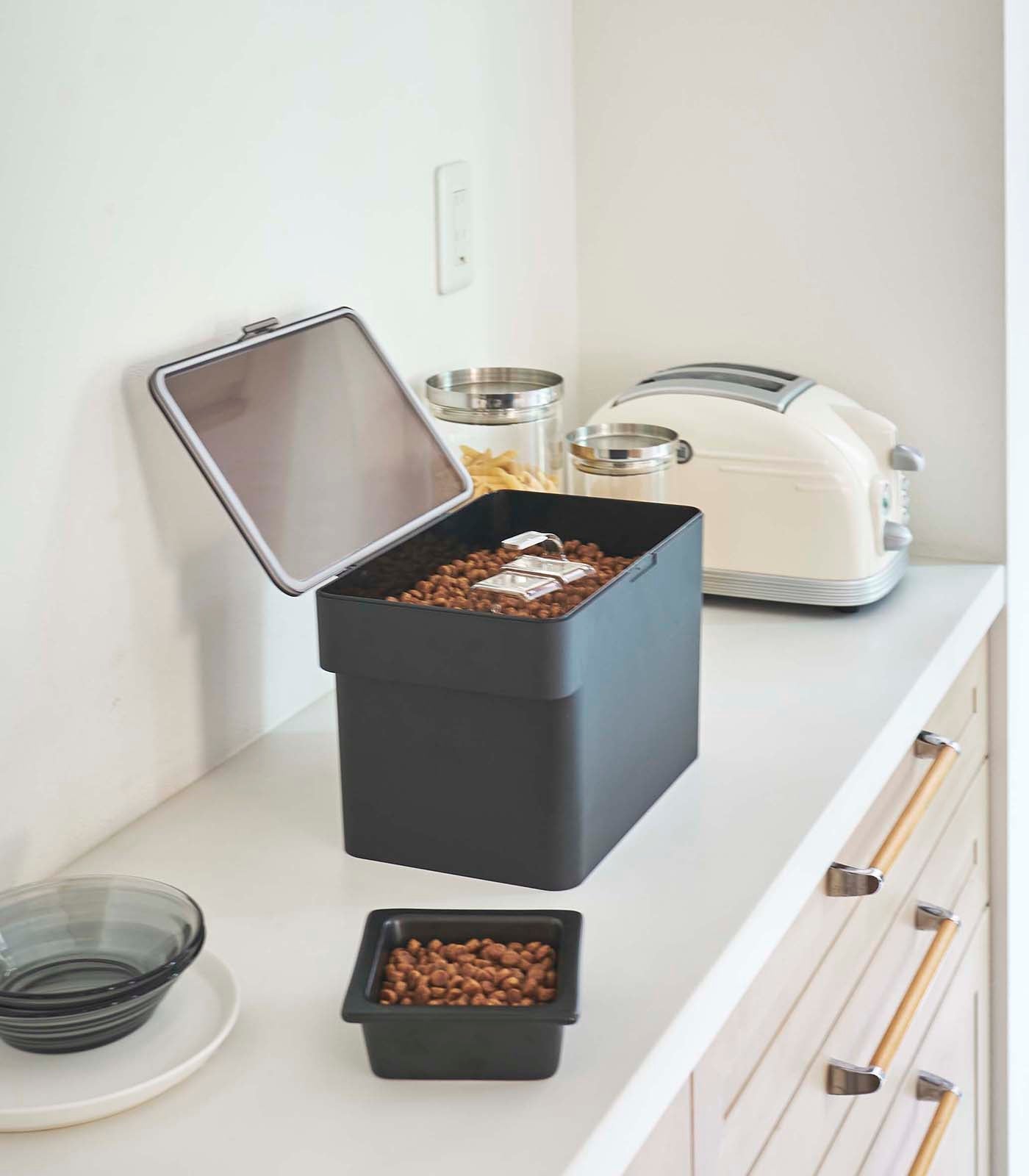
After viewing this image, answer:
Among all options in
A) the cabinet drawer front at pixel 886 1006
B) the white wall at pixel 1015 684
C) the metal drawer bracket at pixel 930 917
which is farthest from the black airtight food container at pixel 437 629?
the white wall at pixel 1015 684

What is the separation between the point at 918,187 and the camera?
1.52 meters

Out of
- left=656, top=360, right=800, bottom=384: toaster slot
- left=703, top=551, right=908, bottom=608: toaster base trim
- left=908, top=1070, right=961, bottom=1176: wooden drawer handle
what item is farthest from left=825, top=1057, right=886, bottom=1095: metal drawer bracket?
left=656, top=360, right=800, bottom=384: toaster slot

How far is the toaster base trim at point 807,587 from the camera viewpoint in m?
1.41

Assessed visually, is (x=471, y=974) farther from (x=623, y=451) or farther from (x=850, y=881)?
(x=623, y=451)

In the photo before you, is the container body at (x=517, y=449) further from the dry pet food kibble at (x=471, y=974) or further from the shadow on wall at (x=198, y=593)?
the dry pet food kibble at (x=471, y=974)

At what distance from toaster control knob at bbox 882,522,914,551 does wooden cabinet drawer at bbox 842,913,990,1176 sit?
451 millimetres

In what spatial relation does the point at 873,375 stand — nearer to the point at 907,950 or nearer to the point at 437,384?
the point at 437,384

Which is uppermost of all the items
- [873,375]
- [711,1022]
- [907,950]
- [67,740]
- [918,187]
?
[918,187]

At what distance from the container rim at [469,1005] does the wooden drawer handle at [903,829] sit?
35 cm

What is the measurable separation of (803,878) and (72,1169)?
517mm

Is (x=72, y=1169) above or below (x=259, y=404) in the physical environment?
below

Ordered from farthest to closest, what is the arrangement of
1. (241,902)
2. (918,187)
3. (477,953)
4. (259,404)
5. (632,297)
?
1. (632,297)
2. (918,187)
3. (259,404)
4. (241,902)
5. (477,953)

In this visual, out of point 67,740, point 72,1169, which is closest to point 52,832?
point 67,740

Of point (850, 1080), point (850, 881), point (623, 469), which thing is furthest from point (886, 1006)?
point (623, 469)
